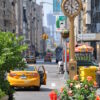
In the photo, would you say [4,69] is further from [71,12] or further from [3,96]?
[71,12]

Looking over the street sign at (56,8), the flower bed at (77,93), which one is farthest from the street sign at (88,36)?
the flower bed at (77,93)

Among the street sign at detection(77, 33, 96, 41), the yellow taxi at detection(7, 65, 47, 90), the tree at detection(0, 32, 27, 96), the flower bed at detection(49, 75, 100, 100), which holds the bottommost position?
the street sign at detection(77, 33, 96, 41)

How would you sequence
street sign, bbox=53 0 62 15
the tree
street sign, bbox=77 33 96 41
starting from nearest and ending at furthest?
the tree, street sign, bbox=53 0 62 15, street sign, bbox=77 33 96 41

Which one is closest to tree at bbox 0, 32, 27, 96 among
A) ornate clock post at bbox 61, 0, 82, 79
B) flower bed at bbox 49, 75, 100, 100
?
flower bed at bbox 49, 75, 100, 100

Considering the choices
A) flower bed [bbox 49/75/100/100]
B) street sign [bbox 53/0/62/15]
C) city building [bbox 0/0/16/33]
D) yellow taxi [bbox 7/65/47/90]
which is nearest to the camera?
flower bed [bbox 49/75/100/100]

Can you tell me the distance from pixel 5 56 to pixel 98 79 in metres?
13.2

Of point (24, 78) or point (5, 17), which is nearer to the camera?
point (24, 78)

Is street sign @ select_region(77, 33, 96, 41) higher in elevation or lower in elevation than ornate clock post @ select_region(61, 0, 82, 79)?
lower

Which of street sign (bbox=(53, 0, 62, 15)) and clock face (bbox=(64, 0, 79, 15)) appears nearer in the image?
clock face (bbox=(64, 0, 79, 15))

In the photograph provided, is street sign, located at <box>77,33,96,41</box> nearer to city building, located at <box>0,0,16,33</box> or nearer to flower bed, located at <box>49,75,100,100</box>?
city building, located at <box>0,0,16,33</box>

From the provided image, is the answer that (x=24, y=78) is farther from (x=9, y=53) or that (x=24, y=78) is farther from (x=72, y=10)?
(x=9, y=53)

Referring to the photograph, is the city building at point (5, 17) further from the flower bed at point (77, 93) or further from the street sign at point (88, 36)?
the flower bed at point (77, 93)

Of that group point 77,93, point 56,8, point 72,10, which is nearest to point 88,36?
point 56,8

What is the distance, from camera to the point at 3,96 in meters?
11.4
